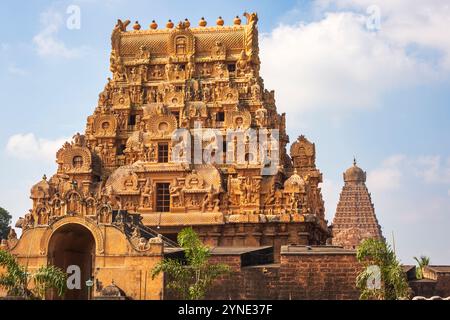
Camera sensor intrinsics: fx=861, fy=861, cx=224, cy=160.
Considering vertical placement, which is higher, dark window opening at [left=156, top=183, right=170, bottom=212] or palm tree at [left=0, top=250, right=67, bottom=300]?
dark window opening at [left=156, top=183, right=170, bottom=212]

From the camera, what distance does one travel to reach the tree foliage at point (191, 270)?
3734cm

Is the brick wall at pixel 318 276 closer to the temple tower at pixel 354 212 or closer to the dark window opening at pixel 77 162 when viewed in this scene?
the dark window opening at pixel 77 162

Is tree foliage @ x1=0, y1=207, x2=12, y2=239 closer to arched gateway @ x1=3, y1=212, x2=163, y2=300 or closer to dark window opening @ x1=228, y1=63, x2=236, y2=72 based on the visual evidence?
dark window opening @ x1=228, y1=63, x2=236, y2=72

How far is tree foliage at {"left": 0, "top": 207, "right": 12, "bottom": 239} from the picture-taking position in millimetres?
79869

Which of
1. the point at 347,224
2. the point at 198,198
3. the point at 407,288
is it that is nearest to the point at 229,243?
the point at 198,198

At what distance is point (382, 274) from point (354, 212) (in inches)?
2242

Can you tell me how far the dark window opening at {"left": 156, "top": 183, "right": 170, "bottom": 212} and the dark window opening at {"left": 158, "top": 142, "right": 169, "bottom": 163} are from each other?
1866 millimetres

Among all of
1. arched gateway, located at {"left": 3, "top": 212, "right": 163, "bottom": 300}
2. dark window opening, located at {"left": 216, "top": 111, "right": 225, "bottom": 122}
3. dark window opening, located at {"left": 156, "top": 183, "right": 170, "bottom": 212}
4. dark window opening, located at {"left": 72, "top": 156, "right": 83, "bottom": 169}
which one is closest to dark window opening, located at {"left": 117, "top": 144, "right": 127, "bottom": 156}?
dark window opening, located at {"left": 72, "top": 156, "right": 83, "bottom": 169}

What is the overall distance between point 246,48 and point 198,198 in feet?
42.0

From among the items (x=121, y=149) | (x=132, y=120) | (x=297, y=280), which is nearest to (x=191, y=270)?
(x=297, y=280)

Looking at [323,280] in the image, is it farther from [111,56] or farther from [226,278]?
[111,56]

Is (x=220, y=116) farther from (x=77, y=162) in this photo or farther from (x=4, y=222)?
(x=4, y=222)

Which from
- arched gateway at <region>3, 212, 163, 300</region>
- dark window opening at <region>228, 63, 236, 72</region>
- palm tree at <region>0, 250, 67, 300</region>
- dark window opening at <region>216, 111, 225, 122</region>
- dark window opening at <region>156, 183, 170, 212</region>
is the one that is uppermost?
dark window opening at <region>228, 63, 236, 72</region>

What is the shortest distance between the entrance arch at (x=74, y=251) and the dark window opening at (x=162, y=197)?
9446 mm
